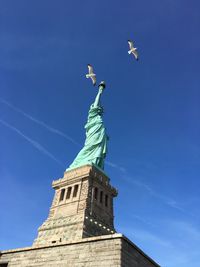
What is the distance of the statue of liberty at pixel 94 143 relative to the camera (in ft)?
134

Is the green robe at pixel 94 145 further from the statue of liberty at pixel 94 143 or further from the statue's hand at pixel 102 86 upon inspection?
the statue's hand at pixel 102 86

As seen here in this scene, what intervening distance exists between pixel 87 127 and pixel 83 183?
38.3 ft

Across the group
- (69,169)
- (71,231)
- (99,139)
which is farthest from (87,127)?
(71,231)

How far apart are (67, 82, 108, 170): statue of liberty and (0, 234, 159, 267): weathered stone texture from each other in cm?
2418

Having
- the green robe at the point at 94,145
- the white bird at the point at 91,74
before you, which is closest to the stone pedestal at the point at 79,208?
the green robe at the point at 94,145

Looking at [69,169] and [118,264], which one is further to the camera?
[69,169]

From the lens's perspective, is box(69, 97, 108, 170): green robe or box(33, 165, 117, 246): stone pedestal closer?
box(33, 165, 117, 246): stone pedestal

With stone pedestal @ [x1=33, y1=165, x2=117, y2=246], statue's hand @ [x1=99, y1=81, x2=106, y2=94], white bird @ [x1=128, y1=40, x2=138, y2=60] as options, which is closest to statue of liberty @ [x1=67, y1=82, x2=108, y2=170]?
stone pedestal @ [x1=33, y1=165, x2=117, y2=246]

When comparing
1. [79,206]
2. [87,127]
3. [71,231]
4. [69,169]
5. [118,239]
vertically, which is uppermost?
[87,127]

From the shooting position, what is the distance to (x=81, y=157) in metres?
41.5

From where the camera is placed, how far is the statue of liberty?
40.7 metres

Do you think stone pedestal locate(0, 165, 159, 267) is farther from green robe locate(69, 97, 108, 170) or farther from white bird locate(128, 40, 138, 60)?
white bird locate(128, 40, 138, 60)

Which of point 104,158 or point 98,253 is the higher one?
point 104,158

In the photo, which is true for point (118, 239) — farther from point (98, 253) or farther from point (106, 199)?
point (106, 199)
